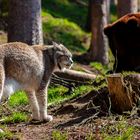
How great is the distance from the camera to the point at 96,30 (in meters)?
16.9

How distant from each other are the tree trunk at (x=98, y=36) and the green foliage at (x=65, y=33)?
3.82 feet

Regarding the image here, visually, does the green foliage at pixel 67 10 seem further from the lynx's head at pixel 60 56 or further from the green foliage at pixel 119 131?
the green foliage at pixel 119 131

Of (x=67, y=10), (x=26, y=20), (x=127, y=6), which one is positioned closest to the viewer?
(x=26, y=20)

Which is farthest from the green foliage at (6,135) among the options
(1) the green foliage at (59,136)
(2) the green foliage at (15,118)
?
(2) the green foliage at (15,118)

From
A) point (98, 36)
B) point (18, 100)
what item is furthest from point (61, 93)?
point (98, 36)

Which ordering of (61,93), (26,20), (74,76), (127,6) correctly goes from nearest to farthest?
(61,93) < (74,76) < (26,20) < (127,6)

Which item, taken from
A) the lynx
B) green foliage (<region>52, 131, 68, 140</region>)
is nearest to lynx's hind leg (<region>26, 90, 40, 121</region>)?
the lynx

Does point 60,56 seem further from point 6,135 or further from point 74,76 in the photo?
point 74,76

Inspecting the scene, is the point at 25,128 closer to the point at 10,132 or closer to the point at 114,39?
the point at 10,132

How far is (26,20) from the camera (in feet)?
39.3

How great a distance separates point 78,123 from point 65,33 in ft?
39.8

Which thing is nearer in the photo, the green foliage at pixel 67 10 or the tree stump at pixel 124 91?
the tree stump at pixel 124 91

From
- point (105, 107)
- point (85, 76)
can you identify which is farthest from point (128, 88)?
point (85, 76)

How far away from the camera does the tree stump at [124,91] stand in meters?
7.54
